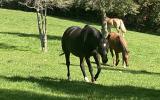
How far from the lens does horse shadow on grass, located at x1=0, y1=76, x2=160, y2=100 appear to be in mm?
12312

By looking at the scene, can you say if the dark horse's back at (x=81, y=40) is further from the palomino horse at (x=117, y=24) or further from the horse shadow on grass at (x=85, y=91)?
the palomino horse at (x=117, y=24)

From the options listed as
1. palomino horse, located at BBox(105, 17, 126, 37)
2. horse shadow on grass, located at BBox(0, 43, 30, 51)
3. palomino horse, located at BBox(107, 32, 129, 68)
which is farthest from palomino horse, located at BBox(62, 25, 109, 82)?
palomino horse, located at BBox(105, 17, 126, 37)

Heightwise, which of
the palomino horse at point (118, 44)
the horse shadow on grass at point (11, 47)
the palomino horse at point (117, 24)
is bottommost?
the horse shadow on grass at point (11, 47)

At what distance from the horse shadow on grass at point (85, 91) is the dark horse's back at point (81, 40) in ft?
3.58

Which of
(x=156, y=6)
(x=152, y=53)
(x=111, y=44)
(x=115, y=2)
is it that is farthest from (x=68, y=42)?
(x=156, y=6)

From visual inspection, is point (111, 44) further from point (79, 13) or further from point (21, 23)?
point (79, 13)

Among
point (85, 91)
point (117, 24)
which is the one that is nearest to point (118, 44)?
point (85, 91)

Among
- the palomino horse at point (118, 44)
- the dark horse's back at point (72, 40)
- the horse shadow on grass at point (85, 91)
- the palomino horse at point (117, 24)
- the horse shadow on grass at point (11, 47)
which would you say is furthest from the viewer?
the palomino horse at point (117, 24)

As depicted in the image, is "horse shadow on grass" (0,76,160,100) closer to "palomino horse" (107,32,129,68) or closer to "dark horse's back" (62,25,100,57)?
"dark horse's back" (62,25,100,57)

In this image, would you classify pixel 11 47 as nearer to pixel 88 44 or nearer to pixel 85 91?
pixel 88 44

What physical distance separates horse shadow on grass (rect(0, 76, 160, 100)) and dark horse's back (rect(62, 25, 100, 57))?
109 centimetres

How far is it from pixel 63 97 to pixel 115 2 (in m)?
27.8

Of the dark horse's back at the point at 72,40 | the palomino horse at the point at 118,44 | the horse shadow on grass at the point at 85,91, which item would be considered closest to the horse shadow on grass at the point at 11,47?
the palomino horse at the point at 118,44

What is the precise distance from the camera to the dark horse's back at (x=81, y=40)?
15057 mm
